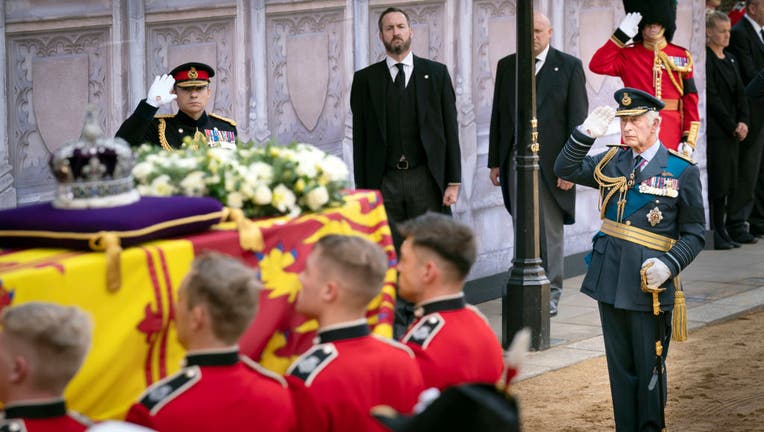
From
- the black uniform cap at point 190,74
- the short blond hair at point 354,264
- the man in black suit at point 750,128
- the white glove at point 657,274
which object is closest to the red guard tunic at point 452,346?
the short blond hair at point 354,264

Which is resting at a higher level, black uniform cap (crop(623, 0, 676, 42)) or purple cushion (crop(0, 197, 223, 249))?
black uniform cap (crop(623, 0, 676, 42))

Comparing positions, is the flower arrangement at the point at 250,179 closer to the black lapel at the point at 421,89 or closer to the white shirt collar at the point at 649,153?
the white shirt collar at the point at 649,153

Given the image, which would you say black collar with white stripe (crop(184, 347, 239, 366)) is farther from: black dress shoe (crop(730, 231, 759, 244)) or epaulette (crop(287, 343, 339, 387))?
black dress shoe (crop(730, 231, 759, 244))

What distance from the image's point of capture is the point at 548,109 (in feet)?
33.6

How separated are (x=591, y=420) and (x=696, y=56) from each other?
7.21 m

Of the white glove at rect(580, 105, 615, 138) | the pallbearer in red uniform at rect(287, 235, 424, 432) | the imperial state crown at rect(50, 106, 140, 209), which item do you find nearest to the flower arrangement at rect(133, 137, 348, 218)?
the imperial state crown at rect(50, 106, 140, 209)

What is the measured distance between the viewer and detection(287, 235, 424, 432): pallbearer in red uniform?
3967 mm

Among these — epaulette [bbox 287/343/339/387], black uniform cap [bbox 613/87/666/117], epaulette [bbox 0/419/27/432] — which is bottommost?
epaulette [bbox 0/419/27/432]

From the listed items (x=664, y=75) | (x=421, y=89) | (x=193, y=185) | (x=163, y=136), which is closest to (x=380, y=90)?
(x=421, y=89)

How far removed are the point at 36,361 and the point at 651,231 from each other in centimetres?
410

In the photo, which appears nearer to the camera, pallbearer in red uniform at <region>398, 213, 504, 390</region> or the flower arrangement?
pallbearer in red uniform at <region>398, 213, 504, 390</region>

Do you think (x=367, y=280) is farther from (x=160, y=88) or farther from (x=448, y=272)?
(x=160, y=88)

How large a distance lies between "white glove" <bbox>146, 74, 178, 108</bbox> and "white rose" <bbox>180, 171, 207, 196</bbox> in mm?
2908

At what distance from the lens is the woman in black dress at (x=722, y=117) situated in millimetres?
13789
